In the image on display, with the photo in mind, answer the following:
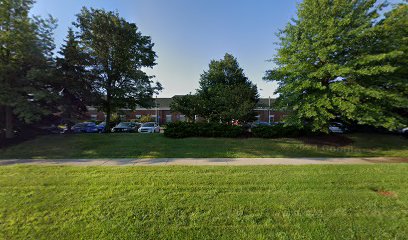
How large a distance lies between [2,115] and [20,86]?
2.87 meters

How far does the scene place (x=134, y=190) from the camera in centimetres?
475

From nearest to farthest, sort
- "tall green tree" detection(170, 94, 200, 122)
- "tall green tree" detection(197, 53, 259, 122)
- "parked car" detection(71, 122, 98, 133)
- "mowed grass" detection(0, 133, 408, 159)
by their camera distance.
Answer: "mowed grass" detection(0, 133, 408, 159) < "tall green tree" detection(197, 53, 259, 122) < "tall green tree" detection(170, 94, 200, 122) < "parked car" detection(71, 122, 98, 133)

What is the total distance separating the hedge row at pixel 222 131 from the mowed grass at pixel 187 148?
617 mm

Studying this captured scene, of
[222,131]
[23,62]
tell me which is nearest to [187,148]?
[222,131]

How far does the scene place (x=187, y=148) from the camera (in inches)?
418

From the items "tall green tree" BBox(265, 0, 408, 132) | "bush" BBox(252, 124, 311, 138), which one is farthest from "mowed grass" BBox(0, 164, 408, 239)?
"bush" BBox(252, 124, 311, 138)

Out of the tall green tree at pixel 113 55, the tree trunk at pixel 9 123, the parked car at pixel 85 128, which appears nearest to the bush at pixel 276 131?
the tall green tree at pixel 113 55

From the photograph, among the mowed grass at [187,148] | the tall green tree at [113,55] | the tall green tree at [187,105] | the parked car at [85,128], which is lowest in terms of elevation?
the mowed grass at [187,148]

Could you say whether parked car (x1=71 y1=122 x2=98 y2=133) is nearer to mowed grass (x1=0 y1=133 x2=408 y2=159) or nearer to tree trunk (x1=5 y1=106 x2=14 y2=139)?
tree trunk (x1=5 y1=106 x2=14 y2=139)

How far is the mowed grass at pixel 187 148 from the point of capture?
9.76m

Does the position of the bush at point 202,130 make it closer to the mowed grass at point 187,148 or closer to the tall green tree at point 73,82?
the mowed grass at point 187,148

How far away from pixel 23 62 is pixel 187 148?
11.3 metres

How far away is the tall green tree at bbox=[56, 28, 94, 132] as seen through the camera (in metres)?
14.6

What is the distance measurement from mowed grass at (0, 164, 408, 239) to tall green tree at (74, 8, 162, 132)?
1176 cm
